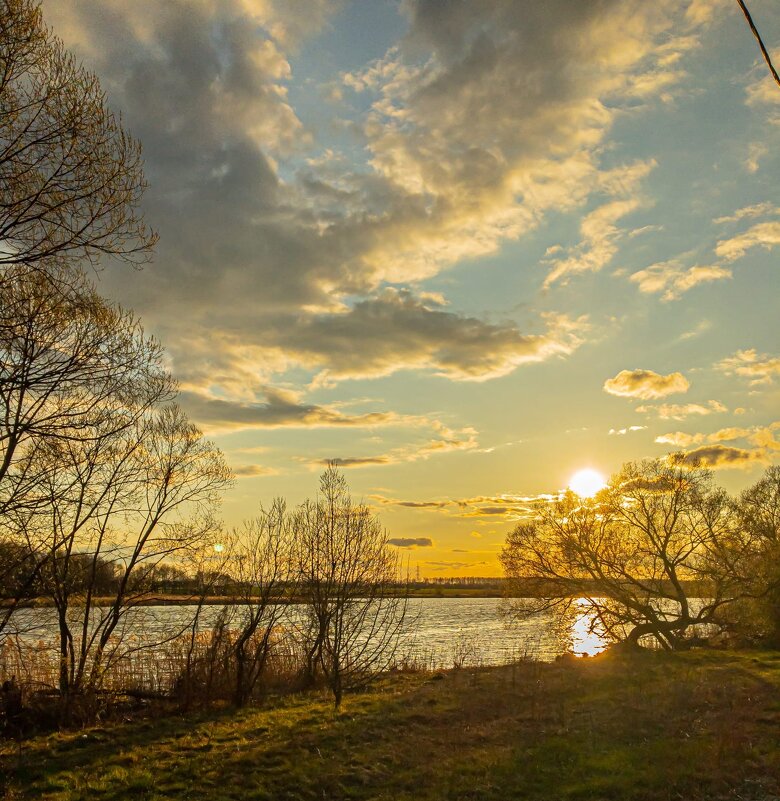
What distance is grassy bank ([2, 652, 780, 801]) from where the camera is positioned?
11.8 metres

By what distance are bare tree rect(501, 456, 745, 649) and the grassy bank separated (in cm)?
1007

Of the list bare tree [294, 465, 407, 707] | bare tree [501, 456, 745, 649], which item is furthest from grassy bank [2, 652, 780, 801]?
bare tree [501, 456, 745, 649]

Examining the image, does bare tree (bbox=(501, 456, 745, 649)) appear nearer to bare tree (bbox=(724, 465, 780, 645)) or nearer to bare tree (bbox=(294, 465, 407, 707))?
bare tree (bbox=(724, 465, 780, 645))

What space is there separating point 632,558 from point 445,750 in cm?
2086

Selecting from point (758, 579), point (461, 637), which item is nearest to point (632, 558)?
point (758, 579)

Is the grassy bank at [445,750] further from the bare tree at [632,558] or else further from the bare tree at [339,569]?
the bare tree at [632,558]

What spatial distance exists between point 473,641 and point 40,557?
32.9 metres

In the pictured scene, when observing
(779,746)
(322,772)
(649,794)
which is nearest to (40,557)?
(322,772)

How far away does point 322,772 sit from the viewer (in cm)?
1305

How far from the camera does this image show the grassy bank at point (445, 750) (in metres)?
11.8

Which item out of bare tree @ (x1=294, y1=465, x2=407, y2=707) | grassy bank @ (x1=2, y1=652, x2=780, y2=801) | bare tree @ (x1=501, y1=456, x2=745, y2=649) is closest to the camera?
grassy bank @ (x1=2, y1=652, x2=780, y2=801)

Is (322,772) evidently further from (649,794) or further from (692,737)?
(692,737)

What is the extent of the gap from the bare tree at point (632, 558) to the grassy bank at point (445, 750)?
10073mm

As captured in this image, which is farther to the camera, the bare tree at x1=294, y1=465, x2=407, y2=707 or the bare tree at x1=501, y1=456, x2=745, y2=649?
the bare tree at x1=501, y1=456, x2=745, y2=649
